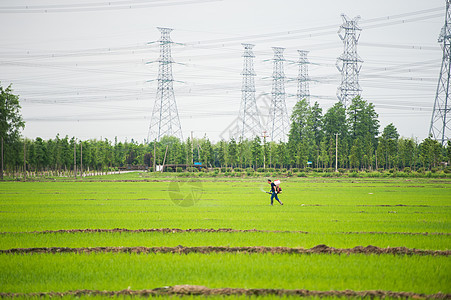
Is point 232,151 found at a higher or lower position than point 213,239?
higher

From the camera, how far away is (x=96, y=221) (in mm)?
20688

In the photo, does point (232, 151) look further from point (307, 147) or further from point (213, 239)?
point (213, 239)

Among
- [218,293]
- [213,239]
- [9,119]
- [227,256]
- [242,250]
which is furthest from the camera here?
[9,119]

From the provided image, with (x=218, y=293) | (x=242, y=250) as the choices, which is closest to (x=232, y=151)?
(x=242, y=250)

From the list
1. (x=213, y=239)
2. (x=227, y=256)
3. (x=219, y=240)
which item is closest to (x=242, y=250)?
(x=227, y=256)

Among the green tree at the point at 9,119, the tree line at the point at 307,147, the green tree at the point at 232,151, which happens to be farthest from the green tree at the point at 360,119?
the green tree at the point at 9,119

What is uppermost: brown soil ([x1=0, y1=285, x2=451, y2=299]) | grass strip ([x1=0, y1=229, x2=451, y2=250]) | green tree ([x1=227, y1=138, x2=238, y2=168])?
green tree ([x1=227, y1=138, x2=238, y2=168])

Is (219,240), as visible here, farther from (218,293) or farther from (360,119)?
(360,119)

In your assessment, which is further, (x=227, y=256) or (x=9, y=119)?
(x=9, y=119)

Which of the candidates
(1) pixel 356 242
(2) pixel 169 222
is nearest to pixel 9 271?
(2) pixel 169 222

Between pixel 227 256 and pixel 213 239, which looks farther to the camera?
pixel 213 239

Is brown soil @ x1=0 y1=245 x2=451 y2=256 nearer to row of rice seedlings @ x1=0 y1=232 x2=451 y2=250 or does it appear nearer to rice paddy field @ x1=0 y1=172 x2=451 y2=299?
rice paddy field @ x1=0 y1=172 x2=451 y2=299

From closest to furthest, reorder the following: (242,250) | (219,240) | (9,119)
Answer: (242,250) < (219,240) < (9,119)

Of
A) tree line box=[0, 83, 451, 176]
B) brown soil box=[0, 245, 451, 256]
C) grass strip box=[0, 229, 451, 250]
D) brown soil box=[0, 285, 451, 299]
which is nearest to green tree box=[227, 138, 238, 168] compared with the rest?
tree line box=[0, 83, 451, 176]
